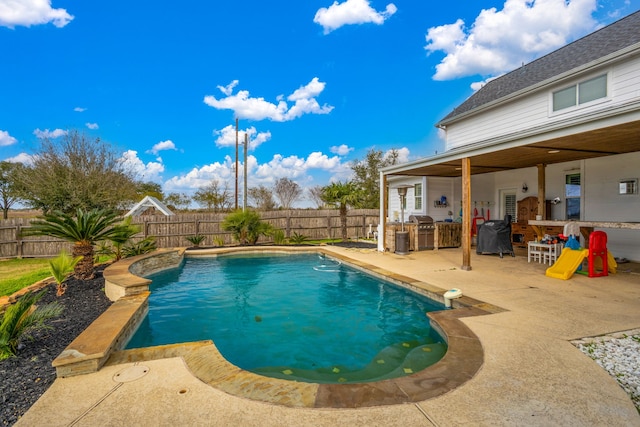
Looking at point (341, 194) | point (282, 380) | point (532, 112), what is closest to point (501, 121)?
point (532, 112)

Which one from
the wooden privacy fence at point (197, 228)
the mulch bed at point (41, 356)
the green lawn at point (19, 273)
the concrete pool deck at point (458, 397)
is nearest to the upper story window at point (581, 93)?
the concrete pool deck at point (458, 397)

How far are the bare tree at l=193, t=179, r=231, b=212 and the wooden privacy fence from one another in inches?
538

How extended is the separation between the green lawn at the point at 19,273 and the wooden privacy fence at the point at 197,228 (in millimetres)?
767

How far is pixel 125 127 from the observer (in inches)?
683

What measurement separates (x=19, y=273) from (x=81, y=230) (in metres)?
4.45

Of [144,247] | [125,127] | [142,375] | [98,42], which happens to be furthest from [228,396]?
[125,127]

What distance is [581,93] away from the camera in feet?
28.6

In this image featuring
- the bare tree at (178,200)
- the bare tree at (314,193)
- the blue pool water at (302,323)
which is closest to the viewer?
the blue pool water at (302,323)

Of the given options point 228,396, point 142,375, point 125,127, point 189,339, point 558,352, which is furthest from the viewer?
point 125,127

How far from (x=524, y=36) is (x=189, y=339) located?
15734mm

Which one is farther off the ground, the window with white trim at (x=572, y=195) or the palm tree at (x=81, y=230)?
the window with white trim at (x=572, y=195)

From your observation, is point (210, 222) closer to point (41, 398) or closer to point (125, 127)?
point (125, 127)

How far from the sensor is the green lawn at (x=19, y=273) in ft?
23.4

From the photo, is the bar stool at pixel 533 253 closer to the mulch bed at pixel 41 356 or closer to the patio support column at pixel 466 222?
the patio support column at pixel 466 222
